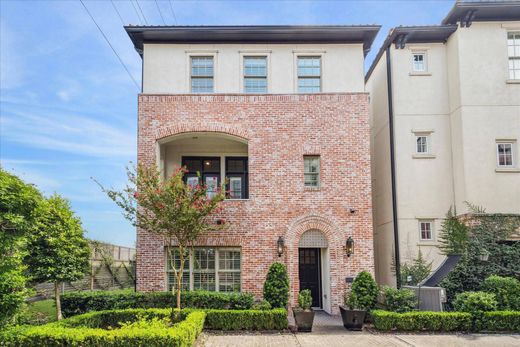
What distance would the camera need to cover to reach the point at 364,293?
1254cm

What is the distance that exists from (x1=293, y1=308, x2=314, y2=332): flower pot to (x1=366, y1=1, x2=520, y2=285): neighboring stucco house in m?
5.11

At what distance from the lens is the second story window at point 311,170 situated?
15.0 m

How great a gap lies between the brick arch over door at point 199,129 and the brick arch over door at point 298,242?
3.54 meters

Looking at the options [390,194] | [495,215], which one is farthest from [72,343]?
[495,215]

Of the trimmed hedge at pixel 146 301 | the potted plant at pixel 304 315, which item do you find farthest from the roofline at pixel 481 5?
the trimmed hedge at pixel 146 301

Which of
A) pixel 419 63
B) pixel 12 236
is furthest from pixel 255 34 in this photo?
pixel 12 236

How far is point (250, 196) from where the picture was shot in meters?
14.8

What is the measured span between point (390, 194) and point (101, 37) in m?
11.3

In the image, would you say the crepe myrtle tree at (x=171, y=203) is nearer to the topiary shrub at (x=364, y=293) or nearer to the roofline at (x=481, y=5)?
the topiary shrub at (x=364, y=293)

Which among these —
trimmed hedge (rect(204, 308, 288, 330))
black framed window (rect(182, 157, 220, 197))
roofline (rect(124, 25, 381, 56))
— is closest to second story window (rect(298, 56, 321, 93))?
roofline (rect(124, 25, 381, 56))

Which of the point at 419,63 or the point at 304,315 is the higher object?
the point at 419,63

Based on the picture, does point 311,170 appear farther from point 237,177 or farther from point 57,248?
point 57,248

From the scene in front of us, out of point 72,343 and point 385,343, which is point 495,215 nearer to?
point 385,343

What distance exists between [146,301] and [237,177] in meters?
5.46
